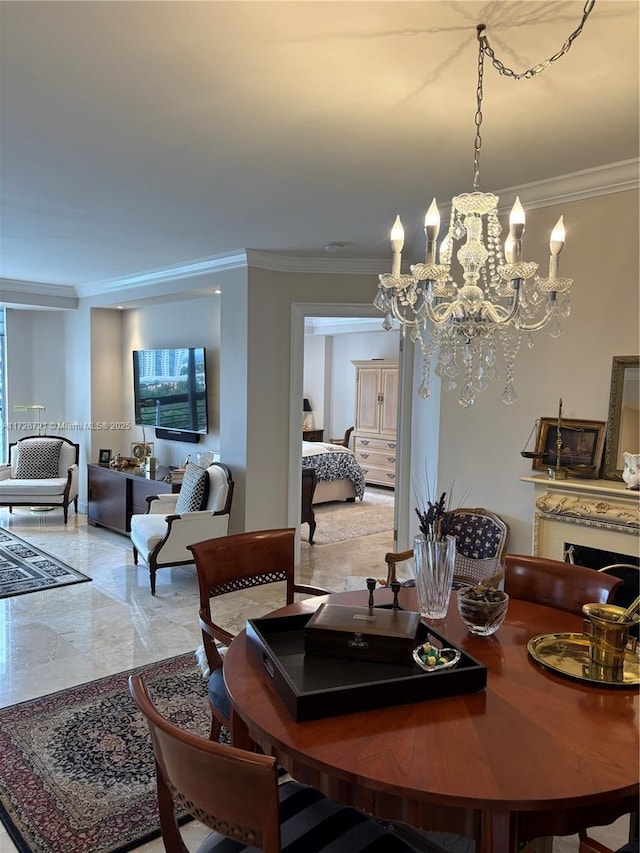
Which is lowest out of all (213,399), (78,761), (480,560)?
(78,761)

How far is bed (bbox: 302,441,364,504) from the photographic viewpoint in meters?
7.30

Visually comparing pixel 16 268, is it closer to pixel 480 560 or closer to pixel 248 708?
pixel 480 560

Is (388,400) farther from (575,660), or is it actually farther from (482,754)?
(482,754)

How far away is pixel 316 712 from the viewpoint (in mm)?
1331

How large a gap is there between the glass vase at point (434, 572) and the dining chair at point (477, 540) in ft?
4.79

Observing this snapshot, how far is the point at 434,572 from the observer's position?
1.87m

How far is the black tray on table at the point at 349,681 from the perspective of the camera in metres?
1.34

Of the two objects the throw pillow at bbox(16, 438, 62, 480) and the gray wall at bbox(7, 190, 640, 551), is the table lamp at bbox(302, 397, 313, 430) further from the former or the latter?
the throw pillow at bbox(16, 438, 62, 480)

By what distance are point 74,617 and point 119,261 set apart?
310 cm

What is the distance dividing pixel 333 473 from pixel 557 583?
5296 mm

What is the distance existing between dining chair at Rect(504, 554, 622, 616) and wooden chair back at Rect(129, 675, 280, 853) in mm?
1448

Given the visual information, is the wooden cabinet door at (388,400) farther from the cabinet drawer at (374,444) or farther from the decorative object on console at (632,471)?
the decorative object on console at (632,471)

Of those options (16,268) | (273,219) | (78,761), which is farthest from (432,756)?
(16,268)

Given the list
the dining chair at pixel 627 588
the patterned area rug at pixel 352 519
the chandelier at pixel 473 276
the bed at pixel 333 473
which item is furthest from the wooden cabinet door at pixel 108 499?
the dining chair at pixel 627 588
